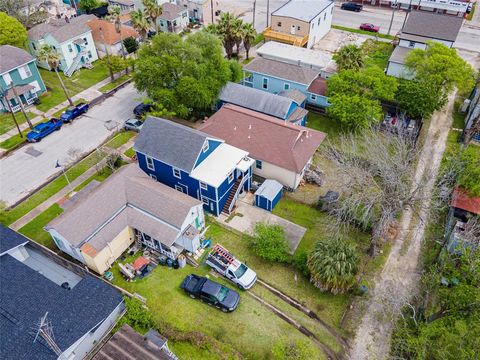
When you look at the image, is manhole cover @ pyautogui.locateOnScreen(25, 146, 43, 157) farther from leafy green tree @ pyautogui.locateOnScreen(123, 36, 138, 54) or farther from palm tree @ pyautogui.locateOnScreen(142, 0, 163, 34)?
palm tree @ pyautogui.locateOnScreen(142, 0, 163, 34)

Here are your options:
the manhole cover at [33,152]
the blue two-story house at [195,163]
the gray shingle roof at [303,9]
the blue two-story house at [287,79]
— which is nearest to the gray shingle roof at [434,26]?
the gray shingle roof at [303,9]

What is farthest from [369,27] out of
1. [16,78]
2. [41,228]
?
[41,228]

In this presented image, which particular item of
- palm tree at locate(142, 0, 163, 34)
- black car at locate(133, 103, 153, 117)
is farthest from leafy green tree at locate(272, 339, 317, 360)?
palm tree at locate(142, 0, 163, 34)

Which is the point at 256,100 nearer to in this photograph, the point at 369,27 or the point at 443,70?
the point at 443,70

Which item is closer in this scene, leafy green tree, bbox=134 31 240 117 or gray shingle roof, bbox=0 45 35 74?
leafy green tree, bbox=134 31 240 117

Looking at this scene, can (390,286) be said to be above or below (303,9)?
below

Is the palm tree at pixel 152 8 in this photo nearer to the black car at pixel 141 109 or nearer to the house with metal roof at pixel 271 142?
the black car at pixel 141 109

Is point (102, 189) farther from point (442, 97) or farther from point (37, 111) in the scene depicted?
point (442, 97)
